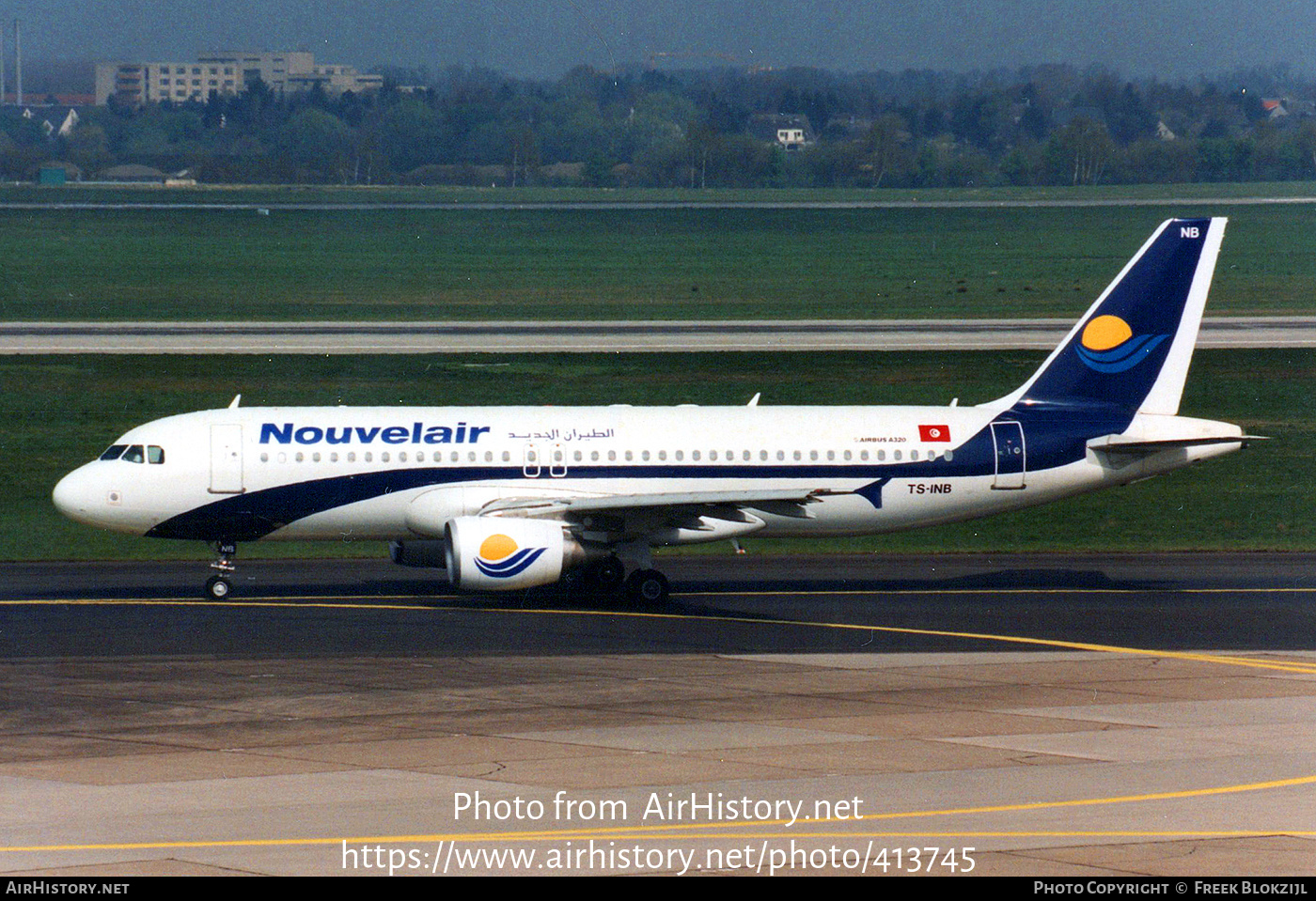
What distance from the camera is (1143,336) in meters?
38.1

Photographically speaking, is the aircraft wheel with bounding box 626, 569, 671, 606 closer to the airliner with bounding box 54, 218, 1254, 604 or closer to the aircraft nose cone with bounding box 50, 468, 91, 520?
the airliner with bounding box 54, 218, 1254, 604

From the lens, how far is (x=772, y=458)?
117 feet

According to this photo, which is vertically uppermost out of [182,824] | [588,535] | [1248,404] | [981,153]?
[981,153]

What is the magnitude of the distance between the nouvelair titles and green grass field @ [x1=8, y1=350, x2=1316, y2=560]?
25.7 ft

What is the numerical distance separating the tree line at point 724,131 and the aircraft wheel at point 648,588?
7613cm

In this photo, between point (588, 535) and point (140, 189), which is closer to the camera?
point (588, 535)

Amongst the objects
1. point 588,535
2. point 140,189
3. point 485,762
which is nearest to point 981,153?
point 140,189

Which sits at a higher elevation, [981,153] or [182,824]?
[981,153]

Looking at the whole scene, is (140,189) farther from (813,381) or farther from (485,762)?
(485,762)

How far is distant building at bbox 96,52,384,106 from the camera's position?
402 ft

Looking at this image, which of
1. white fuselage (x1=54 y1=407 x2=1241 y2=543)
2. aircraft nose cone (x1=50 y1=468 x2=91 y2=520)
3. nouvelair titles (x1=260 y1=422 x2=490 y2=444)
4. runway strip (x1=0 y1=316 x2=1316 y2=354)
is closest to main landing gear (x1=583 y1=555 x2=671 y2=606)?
white fuselage (x1=54 y1=407 x2=1241 y2=543)

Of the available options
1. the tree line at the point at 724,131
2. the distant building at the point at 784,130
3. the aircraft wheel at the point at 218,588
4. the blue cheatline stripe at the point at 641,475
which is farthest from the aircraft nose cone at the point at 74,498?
the distant building at the point at 784,130

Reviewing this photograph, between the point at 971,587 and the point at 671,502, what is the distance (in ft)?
25.6

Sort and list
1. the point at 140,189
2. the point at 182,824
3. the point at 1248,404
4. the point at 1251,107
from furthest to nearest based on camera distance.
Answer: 1. the point at 140,189
2. the point at 1251,107
3. the point at 1248,404
4. the point at 182,824
